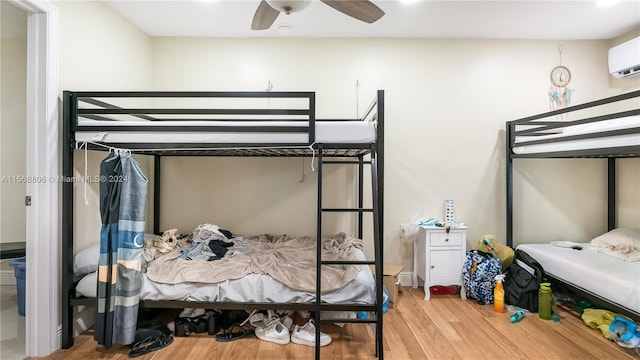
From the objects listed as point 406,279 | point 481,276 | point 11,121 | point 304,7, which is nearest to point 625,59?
point 481,276

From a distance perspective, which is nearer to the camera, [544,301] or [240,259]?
[240,259]

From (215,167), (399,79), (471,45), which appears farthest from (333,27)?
(215,167)

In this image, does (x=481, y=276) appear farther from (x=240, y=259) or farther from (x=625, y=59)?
(x=625, y=59)

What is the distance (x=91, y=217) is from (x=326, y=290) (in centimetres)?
195

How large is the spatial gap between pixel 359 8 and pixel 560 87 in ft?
9.51

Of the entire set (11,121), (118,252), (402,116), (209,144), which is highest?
(402,116)

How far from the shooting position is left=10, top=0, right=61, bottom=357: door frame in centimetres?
207

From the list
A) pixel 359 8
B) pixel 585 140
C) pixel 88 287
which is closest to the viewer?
pixel 359 8

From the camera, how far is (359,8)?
5.79 ft

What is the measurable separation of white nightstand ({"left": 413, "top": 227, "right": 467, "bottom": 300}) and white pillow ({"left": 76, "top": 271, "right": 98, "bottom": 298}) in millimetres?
2711

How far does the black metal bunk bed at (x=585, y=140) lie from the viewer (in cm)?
216

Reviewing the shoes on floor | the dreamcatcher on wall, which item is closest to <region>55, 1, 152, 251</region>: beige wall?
the shoes on floor

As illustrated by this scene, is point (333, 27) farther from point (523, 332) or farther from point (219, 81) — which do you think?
point (523, 332)

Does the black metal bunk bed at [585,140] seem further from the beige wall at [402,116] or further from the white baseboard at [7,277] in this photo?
the white baseboard at [7,277]
